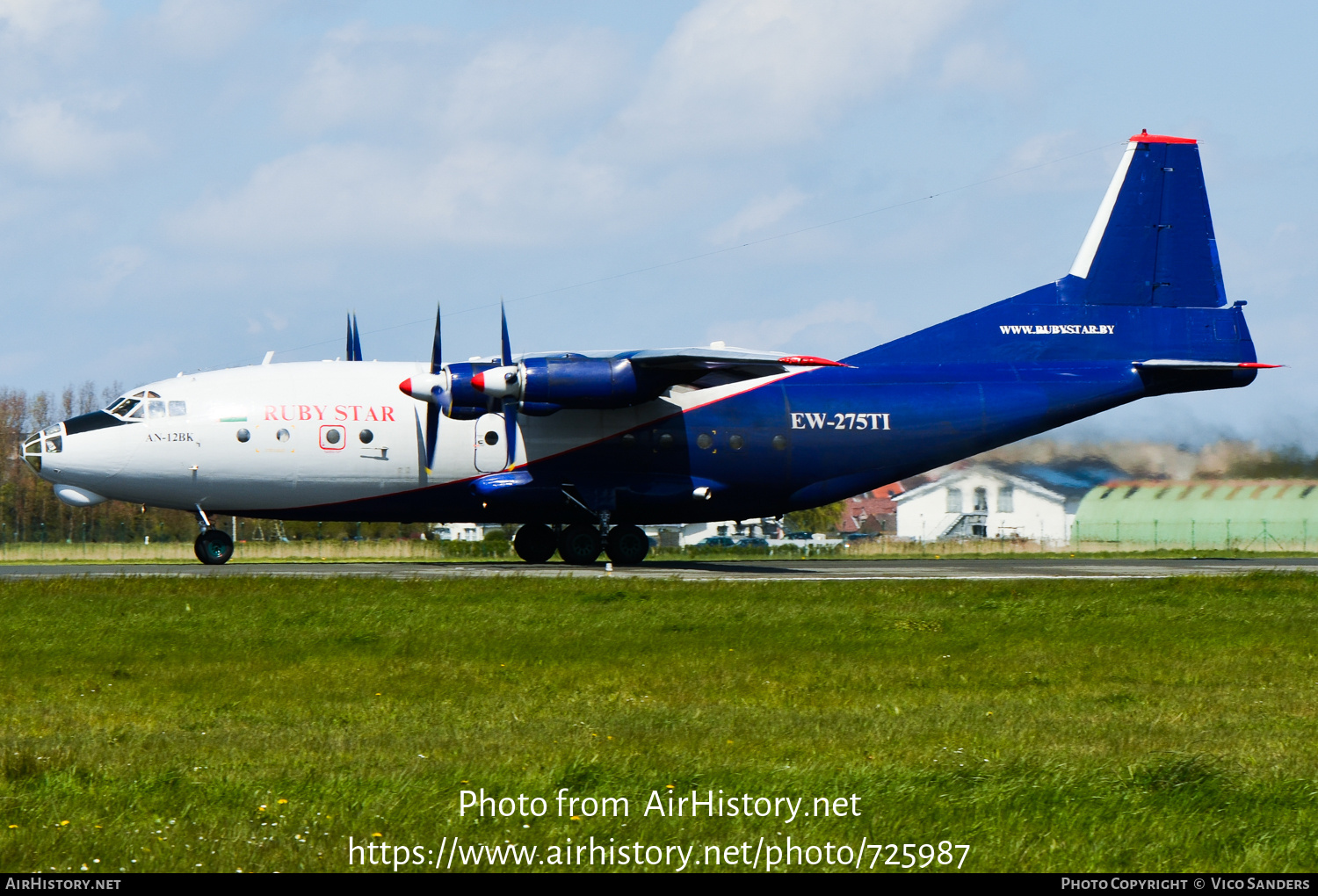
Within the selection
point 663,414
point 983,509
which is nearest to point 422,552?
point 663,414

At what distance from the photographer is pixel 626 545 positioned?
33.3m

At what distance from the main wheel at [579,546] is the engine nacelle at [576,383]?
3802mm

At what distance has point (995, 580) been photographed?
27.6 m

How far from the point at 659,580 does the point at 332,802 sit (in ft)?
60.8

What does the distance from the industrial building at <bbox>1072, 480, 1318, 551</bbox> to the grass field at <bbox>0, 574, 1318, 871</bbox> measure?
18.8 meters

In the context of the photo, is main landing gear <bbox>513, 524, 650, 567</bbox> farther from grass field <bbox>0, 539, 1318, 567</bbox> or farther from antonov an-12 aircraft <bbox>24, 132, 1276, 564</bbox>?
grass field <bbox>0, 539, 1318, 567</bbox>

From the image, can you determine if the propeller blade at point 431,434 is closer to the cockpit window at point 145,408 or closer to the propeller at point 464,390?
the propeller at point 464,390

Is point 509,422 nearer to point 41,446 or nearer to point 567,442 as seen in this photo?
point 567,442

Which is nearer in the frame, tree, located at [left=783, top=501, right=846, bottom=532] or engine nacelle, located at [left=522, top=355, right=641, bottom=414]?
engine nacelle, located at [left=522, top=355, right=641, bottom=414]

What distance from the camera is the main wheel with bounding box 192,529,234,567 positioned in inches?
1258

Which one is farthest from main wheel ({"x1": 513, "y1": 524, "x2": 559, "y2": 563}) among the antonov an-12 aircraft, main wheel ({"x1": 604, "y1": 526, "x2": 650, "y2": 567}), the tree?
the tree

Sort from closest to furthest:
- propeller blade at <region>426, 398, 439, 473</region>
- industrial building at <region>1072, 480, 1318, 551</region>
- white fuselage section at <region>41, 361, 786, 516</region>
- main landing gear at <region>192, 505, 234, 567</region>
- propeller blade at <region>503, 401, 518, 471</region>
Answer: white fuselage section at <region>41, 361, 786, 516</region>
propeller blade at <region>426, 398, 439, 473</region>
propeller blade at <region>503, 401, 518, 471</region>
main landing gear at <region>192, 505, 234, 567</region>
industrial building at <region>1072, 480, 1318, 551</region>

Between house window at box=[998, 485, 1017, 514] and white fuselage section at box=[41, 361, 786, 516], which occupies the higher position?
white fuselage section at box=[41, 361, 786, 516]

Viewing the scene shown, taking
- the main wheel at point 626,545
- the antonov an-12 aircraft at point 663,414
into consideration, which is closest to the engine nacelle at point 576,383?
the antonov an-12 aircraft at point 663,414
